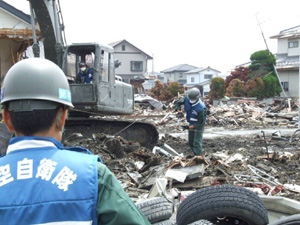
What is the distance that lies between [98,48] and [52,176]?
10588mm

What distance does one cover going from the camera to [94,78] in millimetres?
12258

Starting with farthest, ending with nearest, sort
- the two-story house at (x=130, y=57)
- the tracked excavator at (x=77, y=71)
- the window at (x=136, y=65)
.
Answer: the window at (x=136, y=65), the two-story house at (x=130, y=57), the tracked excavator at (x=77, y=71)

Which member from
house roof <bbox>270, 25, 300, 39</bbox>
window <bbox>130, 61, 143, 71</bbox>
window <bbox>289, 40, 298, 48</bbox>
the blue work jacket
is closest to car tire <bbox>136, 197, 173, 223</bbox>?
the blue work jacket

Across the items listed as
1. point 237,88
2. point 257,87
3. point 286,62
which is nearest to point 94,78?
point 257,87

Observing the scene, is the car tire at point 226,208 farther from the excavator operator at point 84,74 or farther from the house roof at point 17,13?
the house roof at point 17,13

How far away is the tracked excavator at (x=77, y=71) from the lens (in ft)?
39.8

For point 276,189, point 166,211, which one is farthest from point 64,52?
point 166,211

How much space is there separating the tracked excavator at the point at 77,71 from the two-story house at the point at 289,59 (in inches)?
1434

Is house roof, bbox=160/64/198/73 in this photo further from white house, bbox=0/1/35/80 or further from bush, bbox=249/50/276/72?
white house, bbox=0/1/35/80

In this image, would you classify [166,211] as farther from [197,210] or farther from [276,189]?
[276,189]

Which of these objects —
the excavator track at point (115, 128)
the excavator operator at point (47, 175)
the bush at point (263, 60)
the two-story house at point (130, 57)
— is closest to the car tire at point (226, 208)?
the excavator operator at point (47, 175)

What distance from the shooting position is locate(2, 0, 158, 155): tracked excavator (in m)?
12.1

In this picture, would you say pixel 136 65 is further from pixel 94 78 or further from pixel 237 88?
pixel 94 78

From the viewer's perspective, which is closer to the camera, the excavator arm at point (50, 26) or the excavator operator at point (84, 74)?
the excavator arm at point (50, 26)
